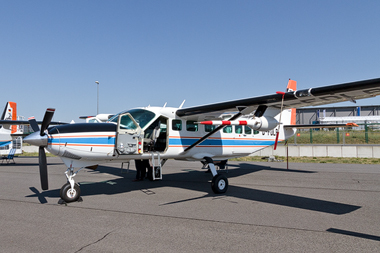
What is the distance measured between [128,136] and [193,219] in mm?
3307

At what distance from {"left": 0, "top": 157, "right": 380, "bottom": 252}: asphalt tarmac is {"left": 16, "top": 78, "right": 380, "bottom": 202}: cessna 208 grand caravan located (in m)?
0.96

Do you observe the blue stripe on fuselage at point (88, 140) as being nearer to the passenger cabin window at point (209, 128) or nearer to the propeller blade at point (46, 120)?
the propeller blade at point (46, 120)

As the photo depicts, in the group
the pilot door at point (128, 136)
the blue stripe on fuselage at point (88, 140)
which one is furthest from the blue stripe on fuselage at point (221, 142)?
the blue stripe on fuselage at point (88, 140)

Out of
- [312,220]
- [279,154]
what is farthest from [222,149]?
[279,154]

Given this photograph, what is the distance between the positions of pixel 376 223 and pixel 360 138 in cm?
2425

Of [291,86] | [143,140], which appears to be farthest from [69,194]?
[291,86]

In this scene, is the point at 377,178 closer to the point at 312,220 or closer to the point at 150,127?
the point at 312,220

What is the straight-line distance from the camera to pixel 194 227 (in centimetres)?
532

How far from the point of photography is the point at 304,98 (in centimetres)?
758

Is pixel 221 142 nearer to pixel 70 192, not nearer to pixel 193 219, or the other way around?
pixel 193 219

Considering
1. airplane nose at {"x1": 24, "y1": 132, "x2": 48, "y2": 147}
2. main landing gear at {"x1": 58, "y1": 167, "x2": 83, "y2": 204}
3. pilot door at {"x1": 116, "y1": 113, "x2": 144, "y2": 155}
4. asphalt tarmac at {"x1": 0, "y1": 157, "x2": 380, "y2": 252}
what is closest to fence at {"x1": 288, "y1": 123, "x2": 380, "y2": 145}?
asphalt tarmac at {"x1": 0, "y1": 157, "x2": 380, "y2": 252}

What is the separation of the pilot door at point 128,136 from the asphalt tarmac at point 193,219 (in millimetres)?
1362

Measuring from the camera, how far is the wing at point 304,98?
21.3 feet

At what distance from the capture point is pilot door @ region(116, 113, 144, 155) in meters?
7.93
